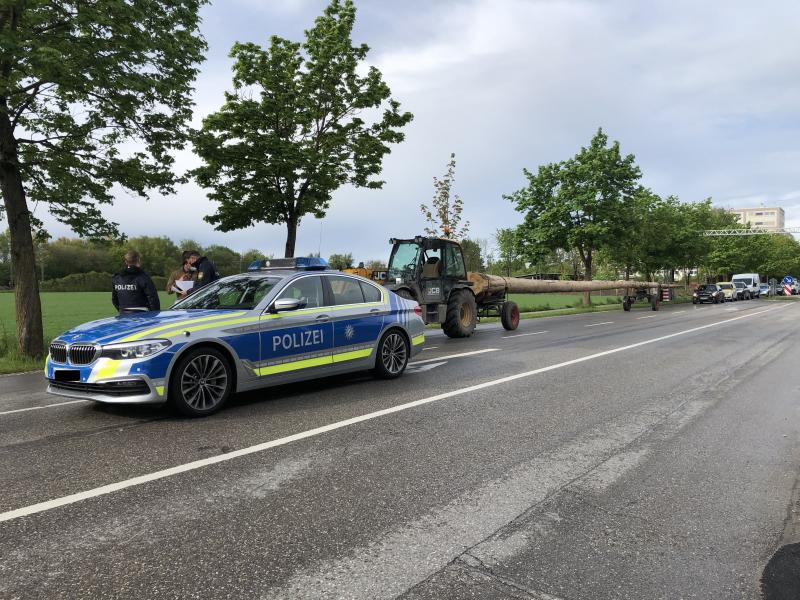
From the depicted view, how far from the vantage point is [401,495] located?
364cm

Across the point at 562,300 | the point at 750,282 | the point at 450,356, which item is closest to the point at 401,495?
the point at 450,356

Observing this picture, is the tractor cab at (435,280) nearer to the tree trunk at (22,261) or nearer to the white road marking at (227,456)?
the white road marking at (227,456)

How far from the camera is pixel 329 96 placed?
18.5 metres

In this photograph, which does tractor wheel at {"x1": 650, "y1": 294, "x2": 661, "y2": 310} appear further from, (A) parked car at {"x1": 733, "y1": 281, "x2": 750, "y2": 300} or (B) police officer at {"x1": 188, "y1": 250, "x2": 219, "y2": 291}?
(B) police officer at {"x1": 188, "y1": 250, "x2": 219, "y2": 291}

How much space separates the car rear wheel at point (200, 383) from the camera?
17.9ft

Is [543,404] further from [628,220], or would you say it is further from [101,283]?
[101,283]

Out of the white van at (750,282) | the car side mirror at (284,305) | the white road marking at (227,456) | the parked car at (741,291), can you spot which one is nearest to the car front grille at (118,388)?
the white road marking at (227,456)

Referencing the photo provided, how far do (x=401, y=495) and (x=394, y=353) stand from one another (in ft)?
14.6

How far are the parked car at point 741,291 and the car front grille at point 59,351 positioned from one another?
61.6 metres

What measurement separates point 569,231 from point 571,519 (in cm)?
3517

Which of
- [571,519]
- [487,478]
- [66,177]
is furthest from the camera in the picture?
[66,177]

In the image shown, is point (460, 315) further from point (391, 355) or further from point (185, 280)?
point (185, 280)

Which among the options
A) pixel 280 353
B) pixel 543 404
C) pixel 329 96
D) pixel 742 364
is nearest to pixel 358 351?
pixel 280 353

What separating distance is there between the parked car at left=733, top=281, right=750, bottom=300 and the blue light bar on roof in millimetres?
58624
